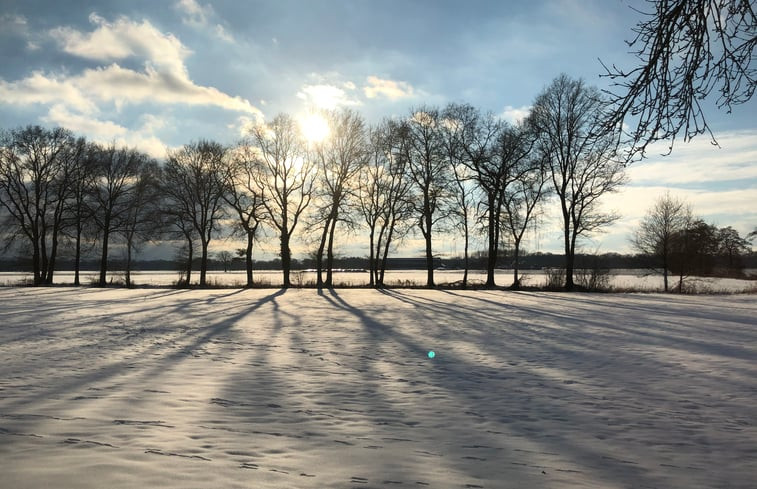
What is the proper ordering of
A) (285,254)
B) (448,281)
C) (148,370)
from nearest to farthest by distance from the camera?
1. (148,370)
2. (285,254)
3. (448,281)

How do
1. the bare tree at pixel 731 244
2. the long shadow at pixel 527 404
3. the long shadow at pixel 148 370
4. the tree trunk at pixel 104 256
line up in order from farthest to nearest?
the bare tree at pixel 731 244 → the tree trunk at pixel 104 256 → the long shadow at pixel 148 370 → the long shadow at pixel 527 404

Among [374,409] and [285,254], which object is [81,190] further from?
[374,409]

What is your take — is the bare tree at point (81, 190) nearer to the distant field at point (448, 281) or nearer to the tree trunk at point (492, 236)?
the distant field at point (448, 281)

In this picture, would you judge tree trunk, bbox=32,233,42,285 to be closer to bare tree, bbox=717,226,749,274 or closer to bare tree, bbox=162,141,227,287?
bare tree, bbox=162,141,227,287

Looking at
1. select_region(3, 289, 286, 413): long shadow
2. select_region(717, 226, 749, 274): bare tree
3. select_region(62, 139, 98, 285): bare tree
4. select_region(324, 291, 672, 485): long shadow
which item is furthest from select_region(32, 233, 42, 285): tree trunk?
select_region(717, 226, 749, 274): bare tree

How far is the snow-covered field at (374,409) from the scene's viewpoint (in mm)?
3734

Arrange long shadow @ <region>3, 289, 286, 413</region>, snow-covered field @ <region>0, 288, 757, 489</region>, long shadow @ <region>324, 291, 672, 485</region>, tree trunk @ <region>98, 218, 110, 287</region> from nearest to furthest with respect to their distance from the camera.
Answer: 1. snow-covered field @ <region>0, 288, 757, 489</region>
2. long shadow @ <region>324, 291, 672, 485</region>
3. long shadow @ <region>3, 289, 286, 413</region>
4. tree trunk @ <region>98, 218, 110, 287</region>

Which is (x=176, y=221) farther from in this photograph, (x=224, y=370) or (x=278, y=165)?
(x=224, y=370)

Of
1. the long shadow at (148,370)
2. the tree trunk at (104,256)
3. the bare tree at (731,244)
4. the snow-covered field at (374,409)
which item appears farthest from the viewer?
the bare tree at (731,244)

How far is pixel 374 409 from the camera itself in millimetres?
5648

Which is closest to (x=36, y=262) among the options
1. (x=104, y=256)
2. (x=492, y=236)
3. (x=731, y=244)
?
(x=104, y=256)

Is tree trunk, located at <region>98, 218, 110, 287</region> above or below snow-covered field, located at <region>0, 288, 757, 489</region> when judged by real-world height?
above

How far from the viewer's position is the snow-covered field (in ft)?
12.3

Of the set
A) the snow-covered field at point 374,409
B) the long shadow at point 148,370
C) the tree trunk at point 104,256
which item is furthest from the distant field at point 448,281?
the snow-covered field at point 374,409
